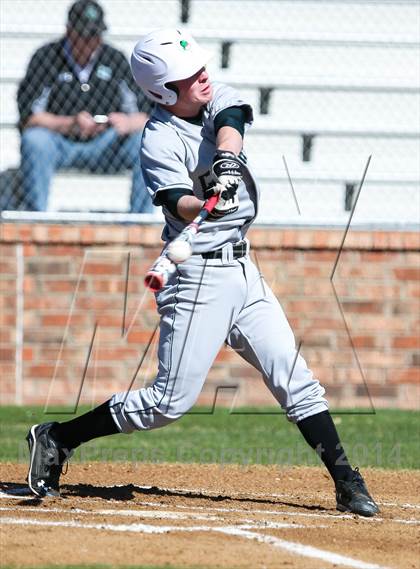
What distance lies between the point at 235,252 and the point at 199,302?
29cm

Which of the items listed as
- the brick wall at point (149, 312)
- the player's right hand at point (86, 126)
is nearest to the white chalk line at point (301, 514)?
the brick wall at point (149, 312)

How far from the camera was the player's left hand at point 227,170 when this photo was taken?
182 inches

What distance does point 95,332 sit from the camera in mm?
9422

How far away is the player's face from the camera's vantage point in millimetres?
4965

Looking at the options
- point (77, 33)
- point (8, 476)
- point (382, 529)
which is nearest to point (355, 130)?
point (77, 33)

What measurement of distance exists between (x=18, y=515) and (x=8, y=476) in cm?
131

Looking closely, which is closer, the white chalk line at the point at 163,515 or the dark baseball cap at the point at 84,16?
the white chalk line at the point at 163,515

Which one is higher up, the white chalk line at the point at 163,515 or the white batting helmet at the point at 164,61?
the white batting helmet at the point at 164,61

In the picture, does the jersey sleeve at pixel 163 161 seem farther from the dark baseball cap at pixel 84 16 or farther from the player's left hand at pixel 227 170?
the dark baseball cap at pixel 84 16

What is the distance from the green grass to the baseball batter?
198 centimetres

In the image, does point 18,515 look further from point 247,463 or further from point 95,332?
point 95,332

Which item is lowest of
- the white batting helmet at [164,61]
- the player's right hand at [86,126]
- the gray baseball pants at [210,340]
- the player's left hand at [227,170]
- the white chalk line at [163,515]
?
the white chalk line at [163,515]

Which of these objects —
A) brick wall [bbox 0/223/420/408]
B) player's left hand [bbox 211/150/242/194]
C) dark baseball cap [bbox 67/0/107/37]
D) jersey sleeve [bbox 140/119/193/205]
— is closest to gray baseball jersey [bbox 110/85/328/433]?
jersey sleeve [bbox 140/119/193/205]

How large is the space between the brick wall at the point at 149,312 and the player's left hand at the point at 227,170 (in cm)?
466
